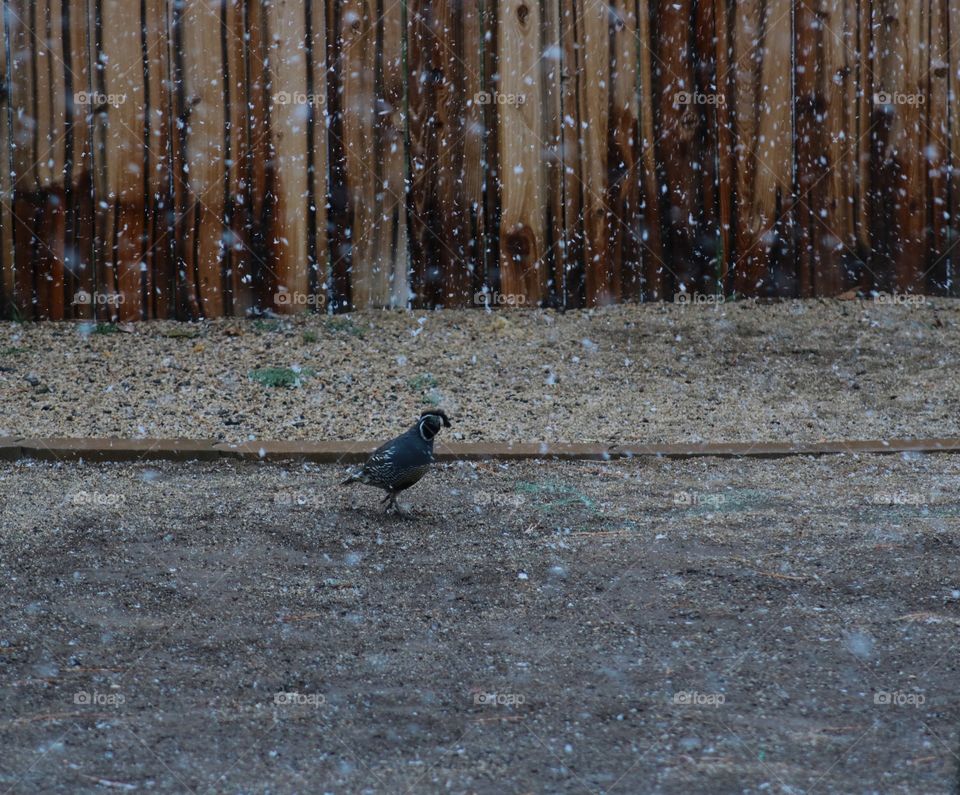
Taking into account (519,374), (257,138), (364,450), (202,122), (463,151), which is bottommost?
(364,450)

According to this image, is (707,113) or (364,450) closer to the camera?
(364,450)

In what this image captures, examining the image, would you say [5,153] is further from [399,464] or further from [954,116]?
[954,116]

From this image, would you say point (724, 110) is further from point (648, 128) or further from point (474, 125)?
point (474, 125)

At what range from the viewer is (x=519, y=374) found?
21.6 ft

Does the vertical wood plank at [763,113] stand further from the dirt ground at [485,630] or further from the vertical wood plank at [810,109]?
the dirt ground at [485,630]

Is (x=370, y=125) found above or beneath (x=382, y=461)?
above

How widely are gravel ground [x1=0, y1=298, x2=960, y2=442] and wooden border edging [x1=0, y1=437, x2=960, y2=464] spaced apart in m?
0.18

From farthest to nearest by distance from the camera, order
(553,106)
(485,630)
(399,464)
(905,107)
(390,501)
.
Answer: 1. (905,107)
2. (553,106)
3. (390,501)
4. (399,464)
5. (485,630)

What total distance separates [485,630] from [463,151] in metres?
4.12

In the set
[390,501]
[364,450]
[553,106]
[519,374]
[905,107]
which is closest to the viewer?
[390,501]

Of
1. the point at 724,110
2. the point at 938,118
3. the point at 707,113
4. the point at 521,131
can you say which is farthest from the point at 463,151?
the point at 938,118

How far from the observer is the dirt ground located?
278 cm

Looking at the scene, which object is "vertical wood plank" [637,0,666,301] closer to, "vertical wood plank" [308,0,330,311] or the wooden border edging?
"vertical wood plank" [308,0,330,311]

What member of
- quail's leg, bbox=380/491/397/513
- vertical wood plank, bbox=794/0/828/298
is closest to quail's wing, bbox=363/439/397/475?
quail's leg, bbox=380/491/397/513
